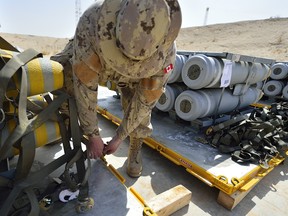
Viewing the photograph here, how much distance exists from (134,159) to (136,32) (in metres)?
1.54

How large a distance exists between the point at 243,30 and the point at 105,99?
2791 centimetres

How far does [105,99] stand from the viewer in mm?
3916

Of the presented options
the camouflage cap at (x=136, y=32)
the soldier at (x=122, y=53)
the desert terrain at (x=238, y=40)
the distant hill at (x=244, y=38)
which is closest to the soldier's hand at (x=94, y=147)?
the soldier at (x=122, y=53)

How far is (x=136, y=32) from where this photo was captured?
0.94 meters

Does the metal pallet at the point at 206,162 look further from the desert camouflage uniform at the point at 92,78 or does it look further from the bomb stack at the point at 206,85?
the desert camouflage uniform at the point at 92,78

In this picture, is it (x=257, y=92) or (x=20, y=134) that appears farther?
(x=257, y=92)

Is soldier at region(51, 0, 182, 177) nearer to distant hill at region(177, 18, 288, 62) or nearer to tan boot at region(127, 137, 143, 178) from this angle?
tan boot at region(127, 137, 143, 178)

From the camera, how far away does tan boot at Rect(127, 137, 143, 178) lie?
2.12 metres

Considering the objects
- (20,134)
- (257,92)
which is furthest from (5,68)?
(257,92)

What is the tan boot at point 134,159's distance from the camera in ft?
6.96

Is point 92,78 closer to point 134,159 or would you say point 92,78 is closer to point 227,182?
point 134,159

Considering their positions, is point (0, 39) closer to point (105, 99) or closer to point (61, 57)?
point (61, 57)

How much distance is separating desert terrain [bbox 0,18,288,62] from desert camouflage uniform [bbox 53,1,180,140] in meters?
14.4

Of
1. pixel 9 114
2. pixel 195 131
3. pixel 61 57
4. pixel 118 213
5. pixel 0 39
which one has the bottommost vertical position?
pixel 195 131
